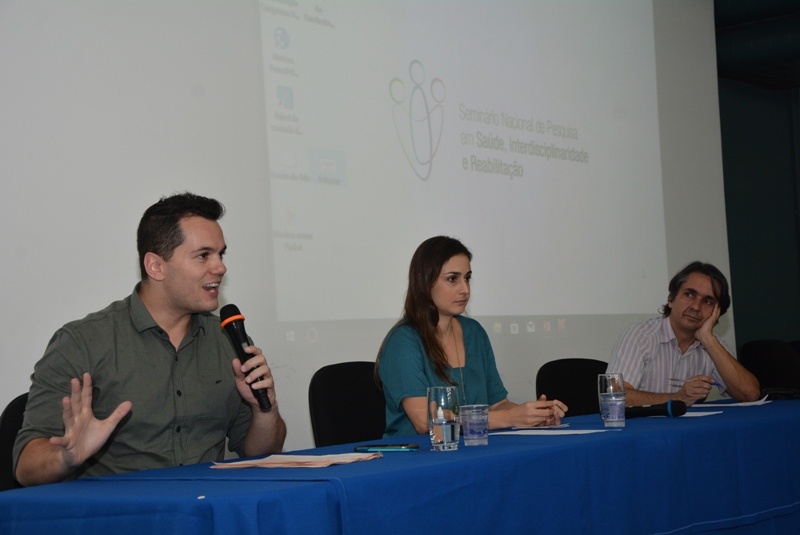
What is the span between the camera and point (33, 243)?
279cm

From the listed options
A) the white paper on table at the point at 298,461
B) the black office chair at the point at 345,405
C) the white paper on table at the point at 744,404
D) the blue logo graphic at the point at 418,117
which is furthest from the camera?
the blue logo graphic at the point at 418,117

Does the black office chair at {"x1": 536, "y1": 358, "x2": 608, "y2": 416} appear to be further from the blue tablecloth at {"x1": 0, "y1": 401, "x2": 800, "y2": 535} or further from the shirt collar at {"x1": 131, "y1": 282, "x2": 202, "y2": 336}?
the shirt collar at {"x1": 131, "y1": 282, "x2": 202, "y2": 336}

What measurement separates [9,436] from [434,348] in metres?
1.27

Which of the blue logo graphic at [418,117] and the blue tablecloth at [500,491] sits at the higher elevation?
the blue logo graphic at [418,117]

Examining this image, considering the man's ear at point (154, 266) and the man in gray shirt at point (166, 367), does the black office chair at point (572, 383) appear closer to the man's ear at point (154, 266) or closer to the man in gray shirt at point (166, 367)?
the man in gray shirt at point (166, 367)

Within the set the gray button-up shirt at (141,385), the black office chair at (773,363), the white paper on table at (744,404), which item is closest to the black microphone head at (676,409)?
the white paper on table at (744,404)

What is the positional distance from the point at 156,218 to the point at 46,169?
71 cm

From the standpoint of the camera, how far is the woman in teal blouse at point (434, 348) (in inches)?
110

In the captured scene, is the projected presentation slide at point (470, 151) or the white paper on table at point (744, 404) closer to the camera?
the white paper on table at point (744, 404)

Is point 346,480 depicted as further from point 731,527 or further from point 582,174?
point 582,174

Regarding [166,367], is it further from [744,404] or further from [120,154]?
[744,404]

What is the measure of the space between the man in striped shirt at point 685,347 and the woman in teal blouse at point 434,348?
2.23 ft

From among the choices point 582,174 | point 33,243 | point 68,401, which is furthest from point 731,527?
point 582,174

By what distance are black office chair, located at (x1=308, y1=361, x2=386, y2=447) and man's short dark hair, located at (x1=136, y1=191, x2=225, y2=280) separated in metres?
0.80
